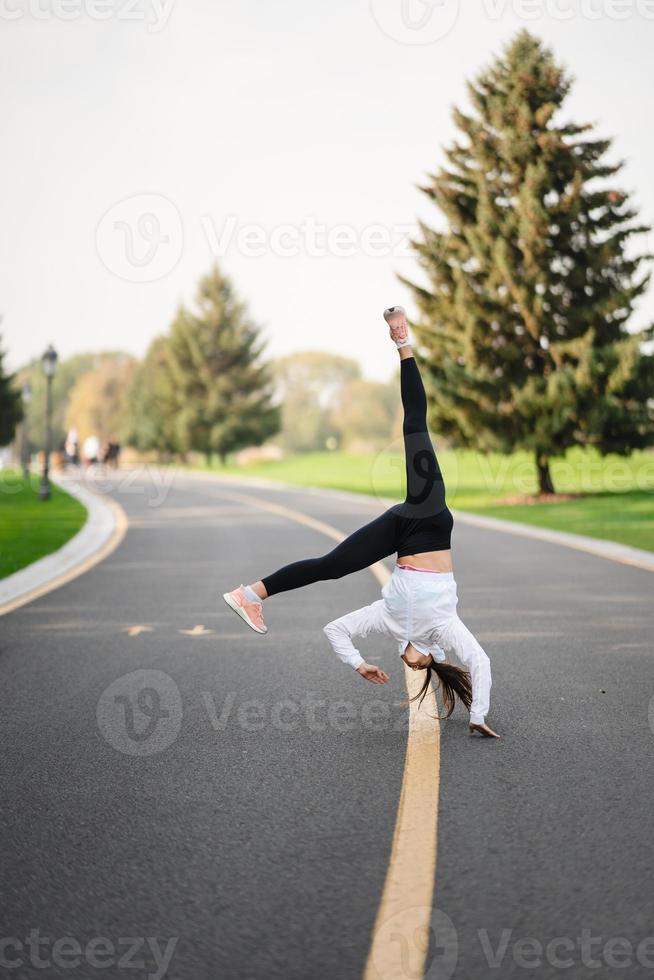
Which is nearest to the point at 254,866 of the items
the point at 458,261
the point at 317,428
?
the point at 458,261

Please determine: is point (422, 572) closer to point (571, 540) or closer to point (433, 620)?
point (433, 620)

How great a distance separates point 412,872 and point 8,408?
208 ft

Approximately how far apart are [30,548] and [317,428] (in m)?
120

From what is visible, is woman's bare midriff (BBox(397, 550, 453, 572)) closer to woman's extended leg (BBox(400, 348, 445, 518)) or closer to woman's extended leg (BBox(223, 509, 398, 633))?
woman's extended leg (BBox(223, 509, 398, 633))

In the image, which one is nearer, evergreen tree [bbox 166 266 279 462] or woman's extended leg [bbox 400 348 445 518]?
woman's extended leg [bbox 400 348 445 518]

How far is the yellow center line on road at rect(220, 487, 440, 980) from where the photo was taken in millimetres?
2881

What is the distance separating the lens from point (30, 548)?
52.2 feet

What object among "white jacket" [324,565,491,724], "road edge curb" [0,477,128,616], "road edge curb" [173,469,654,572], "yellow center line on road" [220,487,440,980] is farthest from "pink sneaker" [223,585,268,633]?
"road edge curb" [173,469,654,572]

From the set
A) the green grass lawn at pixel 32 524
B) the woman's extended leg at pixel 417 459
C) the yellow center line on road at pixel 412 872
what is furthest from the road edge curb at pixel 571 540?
the yellow center line on road at pixel 412 872

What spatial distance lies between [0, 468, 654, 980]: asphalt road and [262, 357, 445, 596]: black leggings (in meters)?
1.01

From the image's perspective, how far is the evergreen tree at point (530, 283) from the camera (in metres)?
29.7

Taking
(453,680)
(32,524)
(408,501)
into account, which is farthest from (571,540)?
(408,501)

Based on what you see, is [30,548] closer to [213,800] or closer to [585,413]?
[213,800]

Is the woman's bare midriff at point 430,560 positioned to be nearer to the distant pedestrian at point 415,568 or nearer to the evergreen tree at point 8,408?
the distant pedestrian at point 415,568
